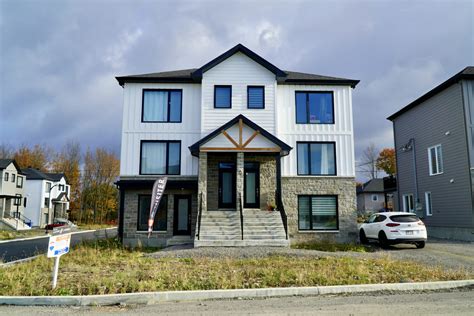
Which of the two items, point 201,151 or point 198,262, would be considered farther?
point 201,151

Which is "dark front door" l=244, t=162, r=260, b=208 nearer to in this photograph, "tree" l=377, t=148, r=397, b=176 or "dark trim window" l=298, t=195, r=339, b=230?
"dark trim window" l=298, t=195, r=339, b=230

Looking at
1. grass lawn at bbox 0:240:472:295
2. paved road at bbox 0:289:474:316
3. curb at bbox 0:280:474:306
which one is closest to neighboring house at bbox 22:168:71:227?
grass lawn at bbox 0:240:472:295

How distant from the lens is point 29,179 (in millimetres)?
48188

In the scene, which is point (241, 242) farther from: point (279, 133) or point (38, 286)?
point (38, 286)

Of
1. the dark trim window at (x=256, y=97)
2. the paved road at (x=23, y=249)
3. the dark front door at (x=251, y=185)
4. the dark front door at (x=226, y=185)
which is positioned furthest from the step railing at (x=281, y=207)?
the paved road at (x=23, y=249)

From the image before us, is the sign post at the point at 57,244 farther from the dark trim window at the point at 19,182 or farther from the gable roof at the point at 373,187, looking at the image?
the gable roof at the point at 373,187

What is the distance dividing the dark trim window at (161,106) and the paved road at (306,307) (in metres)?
13.0

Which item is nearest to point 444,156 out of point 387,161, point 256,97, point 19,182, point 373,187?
point 256,97

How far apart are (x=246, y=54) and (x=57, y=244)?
13.9m

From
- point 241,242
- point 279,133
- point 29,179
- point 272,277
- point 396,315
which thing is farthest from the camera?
point 29,179

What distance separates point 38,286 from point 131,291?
88.0 inches

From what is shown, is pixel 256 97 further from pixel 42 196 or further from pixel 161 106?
pixel 42 196

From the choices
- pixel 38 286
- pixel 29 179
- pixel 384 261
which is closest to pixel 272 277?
pixel 384 261

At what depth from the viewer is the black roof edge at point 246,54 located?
18516 millimetres
